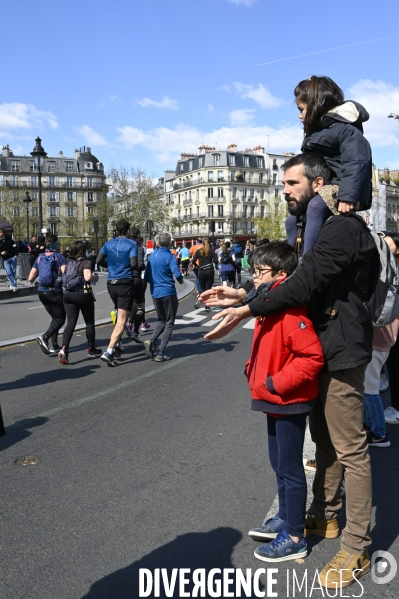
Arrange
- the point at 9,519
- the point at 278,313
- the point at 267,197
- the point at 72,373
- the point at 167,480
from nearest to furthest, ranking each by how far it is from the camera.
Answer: the point at 278,313 → the point at 9,519 → the point at 167,480 → the point at 72,373 → the point at 267,197

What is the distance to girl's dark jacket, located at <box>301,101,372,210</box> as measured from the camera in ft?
9.07

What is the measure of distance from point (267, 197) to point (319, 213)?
11131cm

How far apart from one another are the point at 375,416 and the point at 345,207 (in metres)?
2.62

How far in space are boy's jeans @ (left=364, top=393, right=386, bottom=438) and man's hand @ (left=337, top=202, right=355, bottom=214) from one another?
252 cm

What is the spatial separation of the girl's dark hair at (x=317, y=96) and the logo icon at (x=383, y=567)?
228 cm

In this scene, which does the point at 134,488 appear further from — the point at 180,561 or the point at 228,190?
the point at 228,190

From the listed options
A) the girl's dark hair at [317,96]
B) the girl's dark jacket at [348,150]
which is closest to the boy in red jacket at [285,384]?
the girl's dark jacket at [348,150]

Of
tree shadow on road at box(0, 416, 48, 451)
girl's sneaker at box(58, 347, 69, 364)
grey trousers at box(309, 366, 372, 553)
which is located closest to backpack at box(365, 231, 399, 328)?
grey trousers at box(309, 366, 372, 553)

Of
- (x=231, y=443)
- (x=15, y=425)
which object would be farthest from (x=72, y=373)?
(x=231, y=443)

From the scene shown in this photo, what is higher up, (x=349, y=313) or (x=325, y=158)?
(x=325, y=158)

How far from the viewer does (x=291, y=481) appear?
2.96 metres

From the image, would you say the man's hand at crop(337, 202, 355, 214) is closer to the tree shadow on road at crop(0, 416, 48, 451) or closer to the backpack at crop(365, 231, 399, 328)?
the backpack at crop(365, 231, 399, 328)

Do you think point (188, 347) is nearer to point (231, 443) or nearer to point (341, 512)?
point (231, 443)

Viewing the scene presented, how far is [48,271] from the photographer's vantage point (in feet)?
30.4
